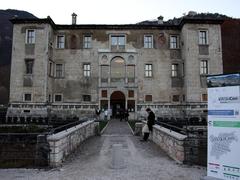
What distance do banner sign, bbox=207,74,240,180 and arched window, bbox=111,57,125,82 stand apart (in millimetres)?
24186

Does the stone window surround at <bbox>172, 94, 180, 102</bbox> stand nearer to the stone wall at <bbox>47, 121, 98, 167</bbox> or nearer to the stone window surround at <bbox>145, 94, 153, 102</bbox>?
the stone window surround at <bbox>145, 94, 153, 102</bbox>

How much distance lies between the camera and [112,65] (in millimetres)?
29734

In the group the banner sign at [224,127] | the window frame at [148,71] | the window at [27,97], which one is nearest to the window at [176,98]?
the window frame at [148,71]

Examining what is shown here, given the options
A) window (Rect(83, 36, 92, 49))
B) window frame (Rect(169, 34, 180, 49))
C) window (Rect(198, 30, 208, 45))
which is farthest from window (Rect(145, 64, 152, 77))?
window (Rect(83, 36, 92, 49))

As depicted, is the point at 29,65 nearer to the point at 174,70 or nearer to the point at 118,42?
the point at 118,42

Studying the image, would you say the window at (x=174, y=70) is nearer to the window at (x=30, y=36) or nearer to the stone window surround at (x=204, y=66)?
the stone window surround at (x=204, y=66)

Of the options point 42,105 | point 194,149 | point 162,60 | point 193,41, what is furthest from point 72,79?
point 194,149

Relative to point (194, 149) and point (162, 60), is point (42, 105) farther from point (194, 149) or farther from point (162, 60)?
point (194, 149)

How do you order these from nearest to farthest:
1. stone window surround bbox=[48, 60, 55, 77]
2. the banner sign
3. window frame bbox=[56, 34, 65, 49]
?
the banner sign → stone window surround bbox=[48, 60, 55, 77] → window frame bbox=[56, 34, 65, 49]

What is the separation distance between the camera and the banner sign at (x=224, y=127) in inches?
188

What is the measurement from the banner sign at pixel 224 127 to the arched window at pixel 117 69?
24186 millimetres

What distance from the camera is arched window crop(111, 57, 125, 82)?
2950 centimetres

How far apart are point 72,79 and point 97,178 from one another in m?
23.9

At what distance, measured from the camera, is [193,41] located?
1087 inches
